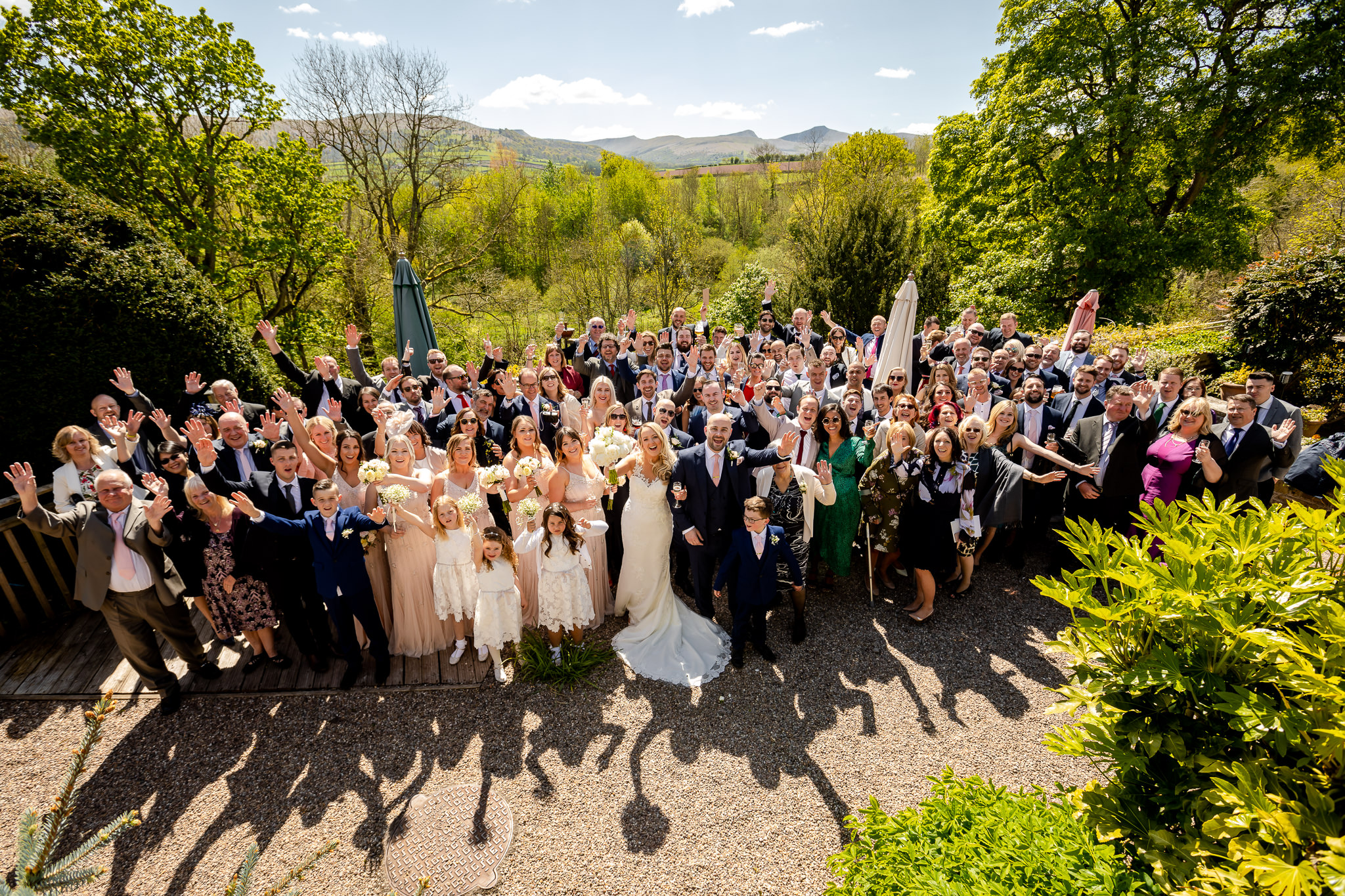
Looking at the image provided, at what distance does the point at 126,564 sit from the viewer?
4969 mm

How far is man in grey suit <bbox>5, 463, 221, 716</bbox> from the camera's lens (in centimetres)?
477

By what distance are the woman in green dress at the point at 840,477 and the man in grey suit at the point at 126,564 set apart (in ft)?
20.6

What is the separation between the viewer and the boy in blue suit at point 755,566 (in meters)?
5.53

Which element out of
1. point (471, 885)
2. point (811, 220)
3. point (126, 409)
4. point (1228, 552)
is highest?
point (811, 220)

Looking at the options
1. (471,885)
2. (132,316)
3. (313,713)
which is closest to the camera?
(471,885)

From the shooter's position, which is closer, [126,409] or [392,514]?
[392,514]

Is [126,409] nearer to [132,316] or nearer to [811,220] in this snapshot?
[132,316]

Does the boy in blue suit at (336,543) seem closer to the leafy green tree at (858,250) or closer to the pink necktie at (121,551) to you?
the pink necktie at (121,551)

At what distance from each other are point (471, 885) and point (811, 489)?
4.49 metres

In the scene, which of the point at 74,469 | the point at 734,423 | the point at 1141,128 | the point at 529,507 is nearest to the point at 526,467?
the point at 529,507

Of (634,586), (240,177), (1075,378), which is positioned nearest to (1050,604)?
(1075,378)

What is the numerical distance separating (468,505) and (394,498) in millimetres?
650

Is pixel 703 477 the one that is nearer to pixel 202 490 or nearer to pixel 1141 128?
pixel 202 490

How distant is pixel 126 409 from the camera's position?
7.25 meters
